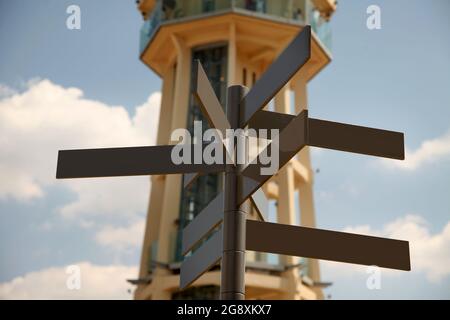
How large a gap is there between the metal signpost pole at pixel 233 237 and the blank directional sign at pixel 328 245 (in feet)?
0.29

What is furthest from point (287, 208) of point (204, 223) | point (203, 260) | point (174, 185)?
point (203, 260)

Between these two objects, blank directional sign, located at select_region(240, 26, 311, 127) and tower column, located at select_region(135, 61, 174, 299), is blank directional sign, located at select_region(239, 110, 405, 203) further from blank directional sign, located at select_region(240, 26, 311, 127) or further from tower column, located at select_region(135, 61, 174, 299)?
tower column, located at select_region(135, 61, 174, 299)

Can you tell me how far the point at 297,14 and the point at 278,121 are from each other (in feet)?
59.1

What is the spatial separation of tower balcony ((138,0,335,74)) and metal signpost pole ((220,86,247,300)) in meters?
16.8

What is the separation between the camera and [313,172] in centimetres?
2256

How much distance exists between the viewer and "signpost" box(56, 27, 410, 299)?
424cm

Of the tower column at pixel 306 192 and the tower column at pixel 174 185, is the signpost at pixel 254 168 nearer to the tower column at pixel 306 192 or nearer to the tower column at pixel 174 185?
the tower column at pixel 174 185

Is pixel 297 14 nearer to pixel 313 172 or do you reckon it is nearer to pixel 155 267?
pixel 313 172

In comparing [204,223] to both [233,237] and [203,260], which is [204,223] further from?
[233,237]

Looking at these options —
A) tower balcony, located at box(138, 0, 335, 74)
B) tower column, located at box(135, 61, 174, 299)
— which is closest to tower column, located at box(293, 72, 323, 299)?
tower balcony, located at box(138, 0, 335, 74)

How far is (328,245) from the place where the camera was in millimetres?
4426

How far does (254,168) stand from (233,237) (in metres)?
0.44

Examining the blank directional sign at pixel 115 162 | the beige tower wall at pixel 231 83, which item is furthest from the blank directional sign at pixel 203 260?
the beige tower wall at pixel 231 83
